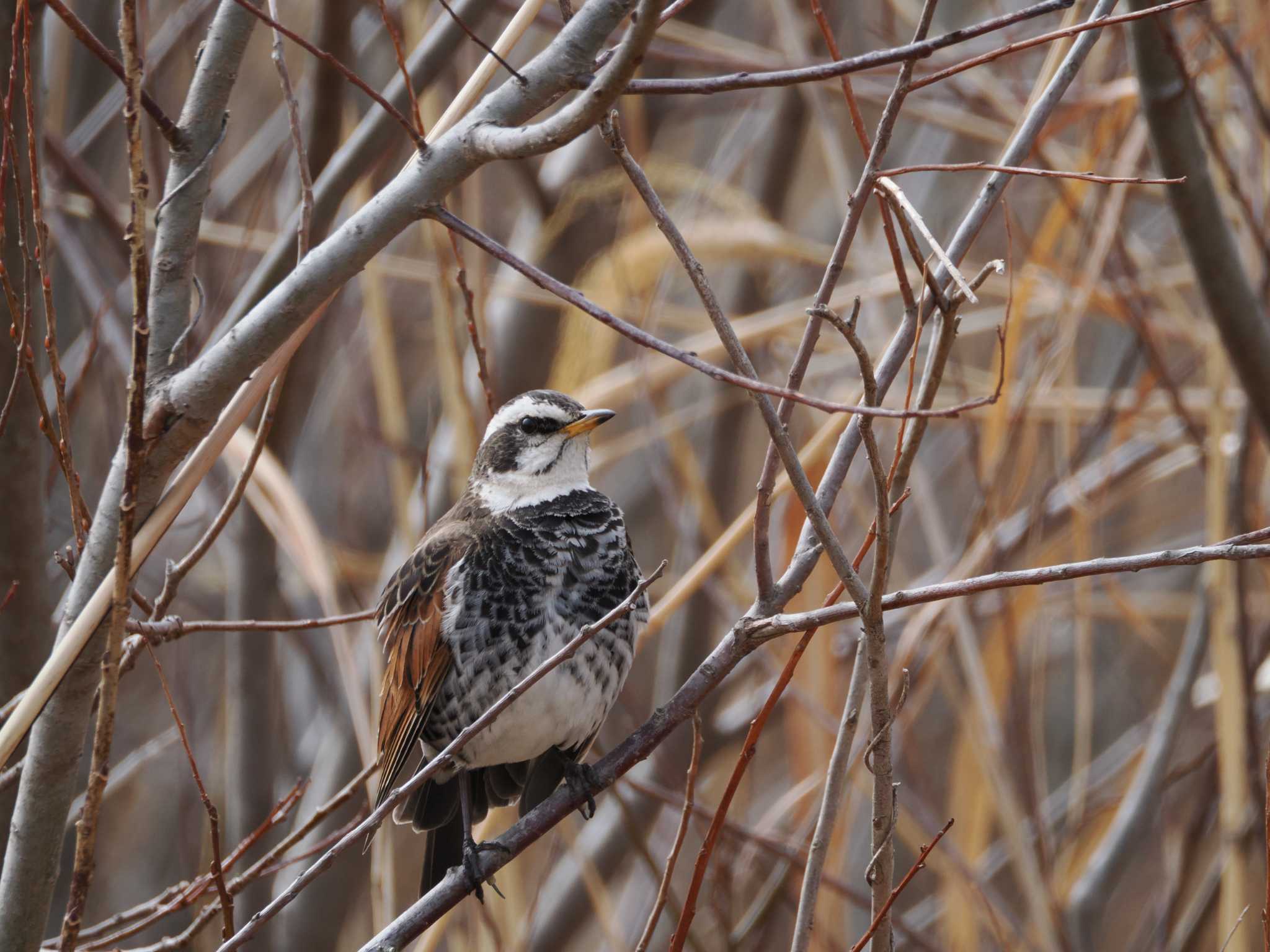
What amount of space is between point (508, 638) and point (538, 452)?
0.70 m

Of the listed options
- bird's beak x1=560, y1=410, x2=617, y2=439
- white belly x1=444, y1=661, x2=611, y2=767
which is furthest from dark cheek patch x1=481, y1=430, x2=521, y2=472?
white belly x1=444, y1=661, x2=611, y2=767

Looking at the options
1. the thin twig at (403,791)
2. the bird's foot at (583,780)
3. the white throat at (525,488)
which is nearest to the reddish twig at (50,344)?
the thin twig at (403,791)

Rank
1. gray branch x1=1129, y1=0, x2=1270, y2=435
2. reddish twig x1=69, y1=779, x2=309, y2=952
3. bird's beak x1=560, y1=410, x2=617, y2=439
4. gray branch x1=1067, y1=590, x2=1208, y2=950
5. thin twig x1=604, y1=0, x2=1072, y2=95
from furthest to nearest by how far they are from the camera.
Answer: gray branch x1=1067, y1=590, x2=1208, y2=950, bird's beak x1=560, y1=410, x2=617, y2=439, gray branch x1=1129, y1=0, x2=1270, y2=435, reddish twig x1=69, y1=779, x2=309, y2=952, thin twig x1=604, y1=0, x2=1072, y2=95

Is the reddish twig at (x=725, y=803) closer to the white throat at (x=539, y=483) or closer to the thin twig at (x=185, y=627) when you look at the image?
the thin twig at (x=185, y=627)

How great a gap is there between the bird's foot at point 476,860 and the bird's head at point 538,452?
40.4 inches

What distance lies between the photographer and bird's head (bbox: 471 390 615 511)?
3.93 metres

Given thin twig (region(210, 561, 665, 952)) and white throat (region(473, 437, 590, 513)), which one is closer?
thin twig (region(210, 561, 665, 952))

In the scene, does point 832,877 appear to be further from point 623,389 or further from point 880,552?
point 880,552

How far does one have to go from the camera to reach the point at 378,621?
A: 156 inches

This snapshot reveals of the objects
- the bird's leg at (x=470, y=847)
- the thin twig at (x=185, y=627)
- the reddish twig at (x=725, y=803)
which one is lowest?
the bird's leg at (x=470, y=847)

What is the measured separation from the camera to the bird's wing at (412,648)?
11.3ft

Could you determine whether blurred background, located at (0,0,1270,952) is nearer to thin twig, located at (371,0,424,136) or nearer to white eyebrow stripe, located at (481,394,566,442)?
white eyebrow stripe, located at (481,394,566,442)

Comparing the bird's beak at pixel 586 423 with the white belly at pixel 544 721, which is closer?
the white belly at pixel 544 721

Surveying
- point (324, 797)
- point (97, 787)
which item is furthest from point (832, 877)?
point (97, 787)
